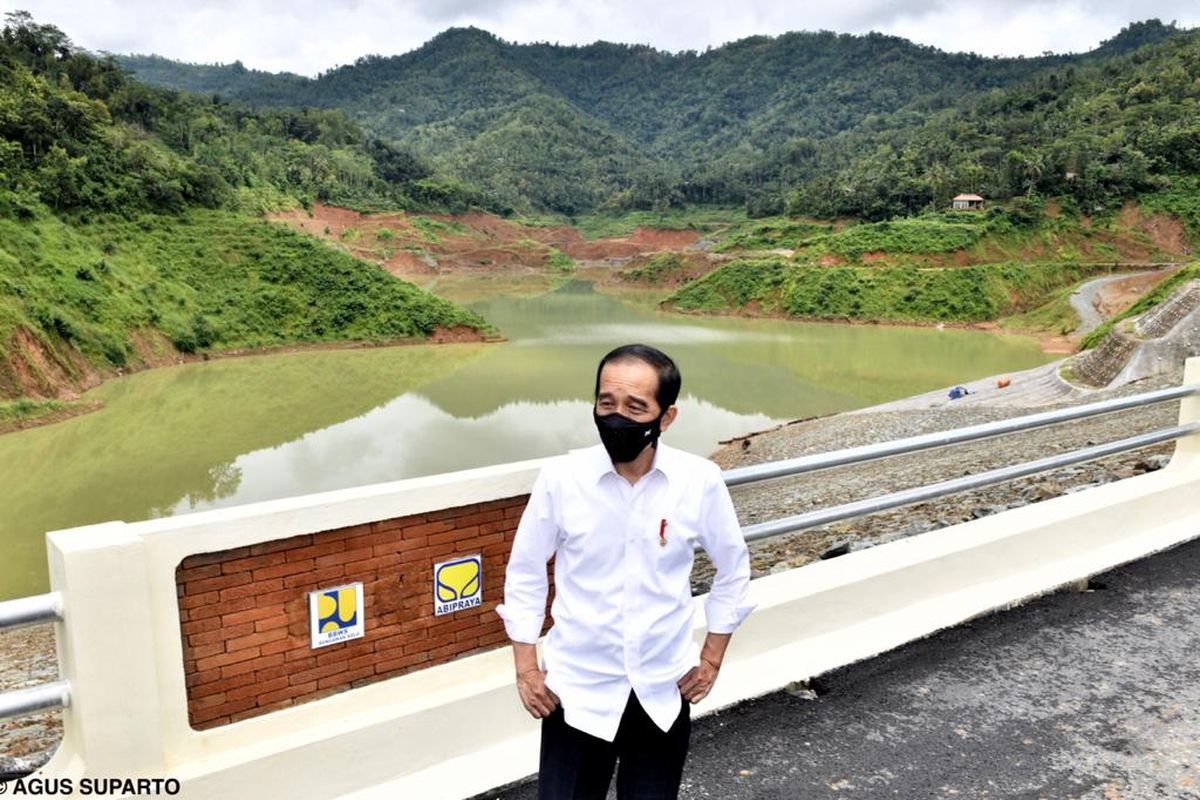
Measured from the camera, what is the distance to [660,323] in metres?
48.2

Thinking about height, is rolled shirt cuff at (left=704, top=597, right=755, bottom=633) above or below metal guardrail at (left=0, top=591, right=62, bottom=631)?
above

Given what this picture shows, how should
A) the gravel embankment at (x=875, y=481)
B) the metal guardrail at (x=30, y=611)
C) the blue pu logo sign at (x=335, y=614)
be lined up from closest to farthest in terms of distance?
1. the metal guardrail at (x=30, y=611)
2. the blue pu logo sign at (x=335, y=614)
3. the gravel embankment at (x=875, y=481)

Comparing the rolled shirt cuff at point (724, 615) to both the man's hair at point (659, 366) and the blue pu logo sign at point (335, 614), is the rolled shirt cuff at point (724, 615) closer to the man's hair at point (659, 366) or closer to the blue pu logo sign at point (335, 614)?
the man's hair at point (659, 366)

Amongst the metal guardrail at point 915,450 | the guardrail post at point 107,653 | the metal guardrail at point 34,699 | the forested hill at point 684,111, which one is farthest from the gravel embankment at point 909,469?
the forested hill at point 684,111

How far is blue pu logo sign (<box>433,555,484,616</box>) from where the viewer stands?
2.86 metres

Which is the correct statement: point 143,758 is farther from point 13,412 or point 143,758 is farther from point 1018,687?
point 13,412

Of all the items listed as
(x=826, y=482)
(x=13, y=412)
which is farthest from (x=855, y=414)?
(x=13, y=412)

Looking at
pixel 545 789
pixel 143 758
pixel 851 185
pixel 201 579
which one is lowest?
pixel 143 758

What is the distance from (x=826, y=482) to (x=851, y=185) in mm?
56357

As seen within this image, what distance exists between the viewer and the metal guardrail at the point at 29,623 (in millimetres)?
2102

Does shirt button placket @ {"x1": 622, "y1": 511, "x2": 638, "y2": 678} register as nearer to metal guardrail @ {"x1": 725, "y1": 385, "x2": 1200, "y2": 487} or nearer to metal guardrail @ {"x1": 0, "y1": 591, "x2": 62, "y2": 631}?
metal guardrail @ {"x1": 725, "y1": 385, "x2": 1200, "y2": 487}

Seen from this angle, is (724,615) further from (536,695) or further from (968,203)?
(968,203)

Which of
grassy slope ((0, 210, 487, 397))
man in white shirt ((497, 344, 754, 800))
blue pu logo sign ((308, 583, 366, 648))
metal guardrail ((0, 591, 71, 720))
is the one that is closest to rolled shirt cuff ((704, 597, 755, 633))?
man in white shirt ((497, 344, 754, 800))

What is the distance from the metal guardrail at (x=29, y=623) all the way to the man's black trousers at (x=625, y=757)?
4.13 ft
